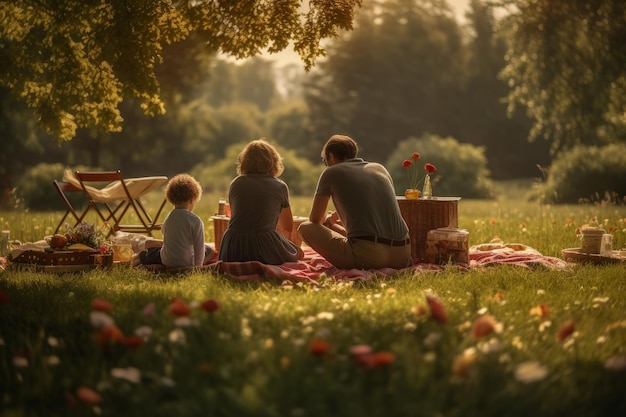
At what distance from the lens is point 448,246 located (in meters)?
8.12

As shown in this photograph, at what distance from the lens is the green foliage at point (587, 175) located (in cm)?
2286

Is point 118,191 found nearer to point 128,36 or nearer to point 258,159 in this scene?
point 128,36

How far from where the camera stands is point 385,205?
24.5ft

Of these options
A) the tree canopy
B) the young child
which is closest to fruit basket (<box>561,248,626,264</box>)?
the tree canopy

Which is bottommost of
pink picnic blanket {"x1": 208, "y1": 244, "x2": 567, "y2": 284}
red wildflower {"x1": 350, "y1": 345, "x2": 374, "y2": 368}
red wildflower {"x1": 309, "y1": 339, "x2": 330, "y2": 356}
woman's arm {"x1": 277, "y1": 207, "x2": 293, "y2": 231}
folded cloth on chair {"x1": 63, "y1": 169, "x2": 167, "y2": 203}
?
pink picnic blanket {"x1": 208, "y1": 244, "x2": 567, "y2": 284}

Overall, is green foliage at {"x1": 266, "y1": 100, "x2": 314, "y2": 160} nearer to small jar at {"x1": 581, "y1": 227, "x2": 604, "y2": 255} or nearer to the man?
small jar at {"x1": 581, "y1": 227, "x2": 604, "y2": 255}

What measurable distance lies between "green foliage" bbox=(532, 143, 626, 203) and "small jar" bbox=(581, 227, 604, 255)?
14960 mm

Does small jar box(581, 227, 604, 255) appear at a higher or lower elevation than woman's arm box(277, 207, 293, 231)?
lower

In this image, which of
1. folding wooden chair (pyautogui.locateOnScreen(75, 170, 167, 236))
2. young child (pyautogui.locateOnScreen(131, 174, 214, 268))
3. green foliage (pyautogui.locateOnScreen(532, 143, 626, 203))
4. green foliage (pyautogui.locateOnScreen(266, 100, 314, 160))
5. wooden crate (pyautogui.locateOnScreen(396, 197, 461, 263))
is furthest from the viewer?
green foliage (pyautogui.locateOnScreen(266, 100, 314, 160))

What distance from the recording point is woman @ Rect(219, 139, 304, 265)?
7.54m

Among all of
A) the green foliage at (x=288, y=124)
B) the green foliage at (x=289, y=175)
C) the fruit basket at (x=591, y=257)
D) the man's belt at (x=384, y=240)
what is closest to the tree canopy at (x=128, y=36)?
the man's belt at (x=384, y=240)

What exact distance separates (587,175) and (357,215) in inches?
703

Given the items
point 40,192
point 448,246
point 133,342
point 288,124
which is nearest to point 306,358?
point 133,342

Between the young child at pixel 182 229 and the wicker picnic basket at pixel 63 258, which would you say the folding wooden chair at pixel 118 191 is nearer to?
the wicker picnic basket at pixel 63 258
